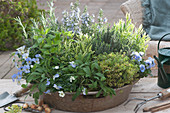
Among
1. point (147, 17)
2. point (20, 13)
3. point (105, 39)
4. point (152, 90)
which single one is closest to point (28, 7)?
point (20, 13)

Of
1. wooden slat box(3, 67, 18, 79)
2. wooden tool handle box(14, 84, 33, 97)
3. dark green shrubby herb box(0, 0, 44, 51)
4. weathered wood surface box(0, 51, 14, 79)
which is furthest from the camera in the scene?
dark green shrubby herb box(0, 0, 44, 51)

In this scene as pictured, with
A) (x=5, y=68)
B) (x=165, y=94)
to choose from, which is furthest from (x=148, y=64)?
(x=5, y=68)

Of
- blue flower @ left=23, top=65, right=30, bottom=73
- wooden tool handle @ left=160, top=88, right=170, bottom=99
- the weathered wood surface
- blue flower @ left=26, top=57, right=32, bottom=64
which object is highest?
blue flower @ left=26, top=57, right=32, bottom=64

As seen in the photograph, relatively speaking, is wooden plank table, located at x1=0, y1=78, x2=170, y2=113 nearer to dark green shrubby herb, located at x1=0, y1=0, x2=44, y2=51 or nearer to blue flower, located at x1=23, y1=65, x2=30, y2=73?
blue flower, located at x1=23, y1=65, x2=30, y2=73

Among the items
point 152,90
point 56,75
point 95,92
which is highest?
point 56,75

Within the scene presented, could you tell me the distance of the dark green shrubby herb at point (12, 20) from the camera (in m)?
3.41

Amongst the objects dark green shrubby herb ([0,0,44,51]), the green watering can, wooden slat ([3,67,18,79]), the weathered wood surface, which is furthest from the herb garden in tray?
dark green shrubby herb ([0,0,44,51])

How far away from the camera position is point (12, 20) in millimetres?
3533

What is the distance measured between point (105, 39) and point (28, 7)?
231cm

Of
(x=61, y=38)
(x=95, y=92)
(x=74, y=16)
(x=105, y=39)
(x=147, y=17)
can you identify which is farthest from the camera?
(x=147, y=17)

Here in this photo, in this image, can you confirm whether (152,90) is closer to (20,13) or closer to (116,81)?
(116,81)

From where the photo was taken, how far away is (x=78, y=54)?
4.82 ft

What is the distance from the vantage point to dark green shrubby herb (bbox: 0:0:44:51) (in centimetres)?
341

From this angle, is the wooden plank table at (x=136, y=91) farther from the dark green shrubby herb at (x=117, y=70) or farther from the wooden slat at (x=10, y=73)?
the wooden slat at (x=10, y=73)
